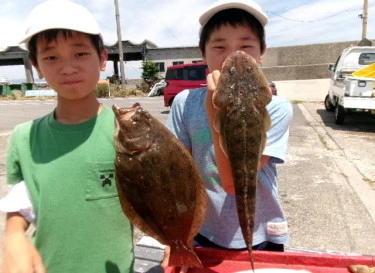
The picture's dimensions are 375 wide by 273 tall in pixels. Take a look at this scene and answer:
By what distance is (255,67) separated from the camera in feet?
4.57

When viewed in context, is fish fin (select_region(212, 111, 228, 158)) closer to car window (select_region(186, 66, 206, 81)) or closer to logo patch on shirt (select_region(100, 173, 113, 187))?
logo patch on shirt (select_region(100, 173, 113, 187))

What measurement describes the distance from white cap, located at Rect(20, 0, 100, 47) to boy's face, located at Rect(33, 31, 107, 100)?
5cm

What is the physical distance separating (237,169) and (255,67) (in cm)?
41

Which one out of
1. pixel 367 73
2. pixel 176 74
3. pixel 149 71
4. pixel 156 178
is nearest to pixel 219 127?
pixel 156 178

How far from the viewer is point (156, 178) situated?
1.45 m

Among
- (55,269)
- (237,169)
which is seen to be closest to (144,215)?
(237,169)

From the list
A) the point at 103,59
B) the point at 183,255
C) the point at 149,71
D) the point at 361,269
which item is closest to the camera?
the point at 183,255

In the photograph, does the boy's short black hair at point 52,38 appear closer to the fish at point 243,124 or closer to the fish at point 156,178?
the fish at point 156,178

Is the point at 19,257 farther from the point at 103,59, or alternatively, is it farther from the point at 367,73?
the point at 367,73

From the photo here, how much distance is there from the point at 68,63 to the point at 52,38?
0.14 metres

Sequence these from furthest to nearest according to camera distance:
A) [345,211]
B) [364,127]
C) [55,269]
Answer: [364,127], [345,211], [55,269]

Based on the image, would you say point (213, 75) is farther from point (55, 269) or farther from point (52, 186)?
point (55, 269)

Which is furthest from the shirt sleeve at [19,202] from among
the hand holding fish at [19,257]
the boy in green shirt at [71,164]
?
the hand holding fish at [19,257]

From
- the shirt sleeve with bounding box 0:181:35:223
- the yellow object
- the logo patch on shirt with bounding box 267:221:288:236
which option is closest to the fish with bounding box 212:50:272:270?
the logo patch on shirt with bounding box 267:221:288:236
